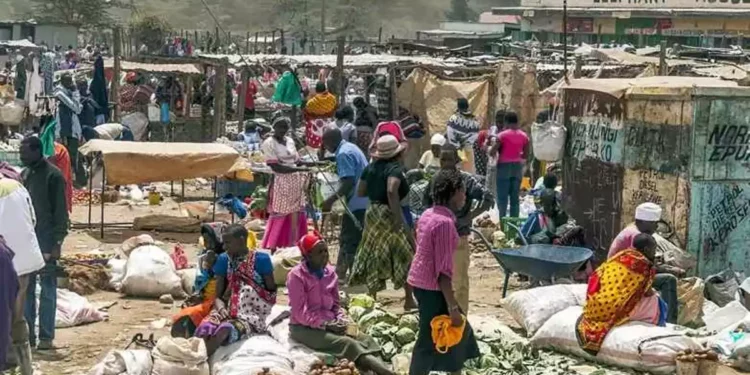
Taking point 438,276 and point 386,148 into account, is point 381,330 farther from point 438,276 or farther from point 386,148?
point 438,276

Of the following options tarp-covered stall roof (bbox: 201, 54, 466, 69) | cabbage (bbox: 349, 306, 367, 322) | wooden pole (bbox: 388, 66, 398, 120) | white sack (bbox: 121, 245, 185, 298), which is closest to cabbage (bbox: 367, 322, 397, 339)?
cabbage (bbox: 349, 306, 367, 322)

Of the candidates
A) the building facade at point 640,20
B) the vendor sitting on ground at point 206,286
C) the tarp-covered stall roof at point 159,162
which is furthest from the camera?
the building facade at point 640,20

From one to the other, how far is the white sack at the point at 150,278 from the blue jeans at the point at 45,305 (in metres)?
1.78

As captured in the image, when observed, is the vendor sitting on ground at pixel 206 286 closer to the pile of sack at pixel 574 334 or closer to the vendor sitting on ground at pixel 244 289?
the vendor sitting on ground at pixel 244 289

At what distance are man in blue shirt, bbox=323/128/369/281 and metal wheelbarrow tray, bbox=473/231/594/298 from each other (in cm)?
141

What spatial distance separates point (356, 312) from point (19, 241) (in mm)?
2682


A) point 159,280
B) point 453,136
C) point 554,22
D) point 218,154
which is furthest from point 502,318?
point 554,22

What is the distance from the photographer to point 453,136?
51.2 feet

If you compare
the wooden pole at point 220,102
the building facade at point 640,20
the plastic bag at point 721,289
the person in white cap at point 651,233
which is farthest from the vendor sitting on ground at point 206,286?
the building facade at point 640,20

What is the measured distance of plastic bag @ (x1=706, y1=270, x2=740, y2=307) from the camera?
991cm

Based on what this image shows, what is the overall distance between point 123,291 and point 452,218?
4.67m

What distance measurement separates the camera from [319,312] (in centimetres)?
746

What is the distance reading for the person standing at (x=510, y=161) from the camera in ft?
43.1

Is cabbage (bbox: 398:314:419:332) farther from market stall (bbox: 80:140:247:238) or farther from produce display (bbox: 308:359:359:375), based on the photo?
market stall (bbox: 80:140:247:238)
